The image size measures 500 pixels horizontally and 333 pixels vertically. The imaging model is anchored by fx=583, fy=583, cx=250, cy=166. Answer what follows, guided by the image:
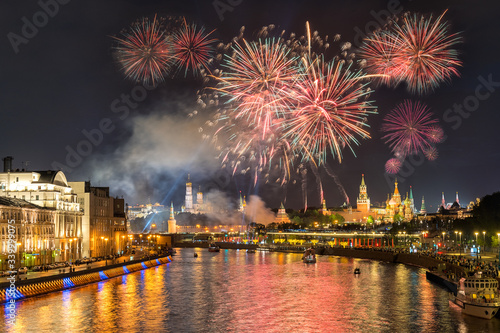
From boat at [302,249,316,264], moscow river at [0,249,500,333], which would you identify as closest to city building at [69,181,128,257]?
moscow river at [0,249,500,333]

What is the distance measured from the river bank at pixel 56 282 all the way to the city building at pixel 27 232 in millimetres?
8773

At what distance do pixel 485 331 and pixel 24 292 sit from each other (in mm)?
42732

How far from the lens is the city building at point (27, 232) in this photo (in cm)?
7288

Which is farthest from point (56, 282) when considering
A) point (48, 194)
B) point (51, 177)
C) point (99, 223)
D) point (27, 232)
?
point (99, 223)

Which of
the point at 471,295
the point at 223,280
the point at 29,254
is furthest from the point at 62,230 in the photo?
the point at 471,295

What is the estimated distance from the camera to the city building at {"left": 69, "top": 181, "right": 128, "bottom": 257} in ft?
362

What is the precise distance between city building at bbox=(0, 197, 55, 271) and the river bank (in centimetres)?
877

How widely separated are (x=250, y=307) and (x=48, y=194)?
159 feet

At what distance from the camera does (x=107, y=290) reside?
229ft

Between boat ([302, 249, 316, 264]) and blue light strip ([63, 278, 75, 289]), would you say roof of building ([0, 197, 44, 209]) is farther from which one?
boat ([302, 249, 316, 264])

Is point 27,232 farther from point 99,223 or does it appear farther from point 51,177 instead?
point 99,223

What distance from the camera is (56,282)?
6538 cm

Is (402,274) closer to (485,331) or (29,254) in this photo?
(485,331)

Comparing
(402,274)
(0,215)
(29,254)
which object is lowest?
(402,274)
